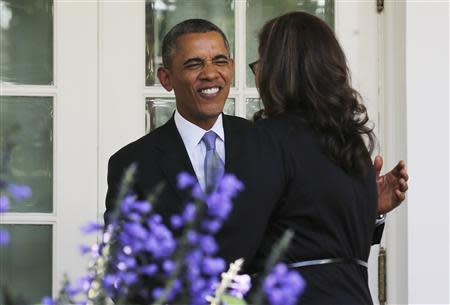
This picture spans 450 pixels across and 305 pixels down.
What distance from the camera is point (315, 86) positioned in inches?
83.4

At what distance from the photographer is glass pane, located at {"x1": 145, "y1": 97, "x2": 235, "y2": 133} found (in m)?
3.38

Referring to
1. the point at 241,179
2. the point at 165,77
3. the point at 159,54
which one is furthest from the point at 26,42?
the point at 241,179

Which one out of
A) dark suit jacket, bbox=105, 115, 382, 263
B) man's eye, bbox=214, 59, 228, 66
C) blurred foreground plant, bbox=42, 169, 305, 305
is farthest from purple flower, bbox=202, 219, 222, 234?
man's eye, bbox=214, 59, 228, 66

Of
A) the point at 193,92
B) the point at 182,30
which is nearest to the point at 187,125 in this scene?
the point at 193,92

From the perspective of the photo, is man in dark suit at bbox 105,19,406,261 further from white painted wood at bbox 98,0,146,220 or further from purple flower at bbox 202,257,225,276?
purple flower at bbox 202,257,225,276

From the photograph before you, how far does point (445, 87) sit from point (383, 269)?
728 mm

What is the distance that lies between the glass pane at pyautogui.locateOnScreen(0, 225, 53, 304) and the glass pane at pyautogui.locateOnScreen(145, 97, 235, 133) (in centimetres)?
54

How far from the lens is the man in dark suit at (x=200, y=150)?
A: 6.50 feet

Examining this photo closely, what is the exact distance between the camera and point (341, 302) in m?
2.08

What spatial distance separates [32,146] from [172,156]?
1188 mm

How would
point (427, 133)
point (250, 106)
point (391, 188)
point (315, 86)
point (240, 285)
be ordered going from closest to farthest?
point (240, 285)
point (315, 86)
point (391, 188)
point (427, 133)
point (250, 106)

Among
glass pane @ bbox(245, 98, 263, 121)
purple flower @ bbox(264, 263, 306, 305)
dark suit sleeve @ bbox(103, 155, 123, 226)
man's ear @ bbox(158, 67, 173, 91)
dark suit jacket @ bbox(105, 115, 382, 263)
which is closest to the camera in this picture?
purple flower @ bbox(264, 263, 306, 305)

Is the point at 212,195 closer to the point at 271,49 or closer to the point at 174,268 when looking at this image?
the point at 174,268

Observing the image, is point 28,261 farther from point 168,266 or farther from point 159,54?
point 168,266
